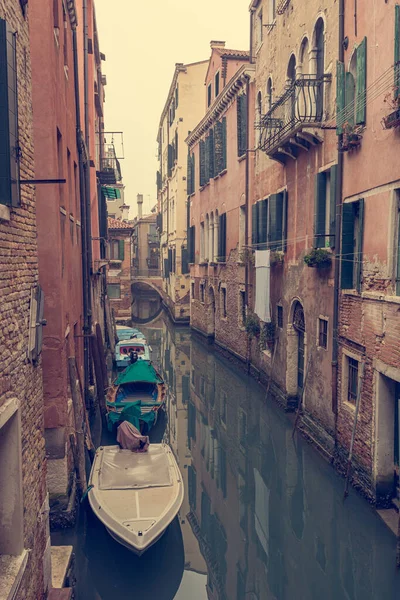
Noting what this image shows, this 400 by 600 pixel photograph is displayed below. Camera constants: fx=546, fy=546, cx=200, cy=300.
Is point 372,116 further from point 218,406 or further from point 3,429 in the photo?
point 218,406

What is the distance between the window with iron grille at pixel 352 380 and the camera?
1011 centimetres

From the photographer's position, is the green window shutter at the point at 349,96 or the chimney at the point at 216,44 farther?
the chimney at the point at 216,44

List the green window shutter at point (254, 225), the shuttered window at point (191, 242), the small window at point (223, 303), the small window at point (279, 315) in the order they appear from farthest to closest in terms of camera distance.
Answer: the shuttered window at point (191, 242) < the small window at point (223, 303) < the green window shutter at point (254, 225) < the small window at point (279, 315)

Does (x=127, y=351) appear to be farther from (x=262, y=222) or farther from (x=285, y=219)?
(x=285, y=219)

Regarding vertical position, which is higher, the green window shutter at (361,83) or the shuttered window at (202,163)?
the shuttered window at (202,163)

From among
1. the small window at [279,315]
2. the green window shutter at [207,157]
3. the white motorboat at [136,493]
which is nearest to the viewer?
the white motorboat at [136,493]

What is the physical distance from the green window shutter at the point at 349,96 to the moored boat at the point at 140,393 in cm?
766

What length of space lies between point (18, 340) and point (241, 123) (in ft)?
52.4

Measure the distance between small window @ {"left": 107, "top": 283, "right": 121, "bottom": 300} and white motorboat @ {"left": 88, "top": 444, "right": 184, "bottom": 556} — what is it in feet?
71.5

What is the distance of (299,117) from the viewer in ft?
38.8

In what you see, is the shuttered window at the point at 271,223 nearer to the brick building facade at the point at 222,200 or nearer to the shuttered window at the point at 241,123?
the brick building facade at the point at 222,200

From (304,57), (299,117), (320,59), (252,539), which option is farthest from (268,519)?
(304,57)

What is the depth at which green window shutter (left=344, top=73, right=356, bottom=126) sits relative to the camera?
9.90 metres

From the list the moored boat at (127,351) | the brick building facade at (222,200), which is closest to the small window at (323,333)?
the brick building facade at (222,200)
